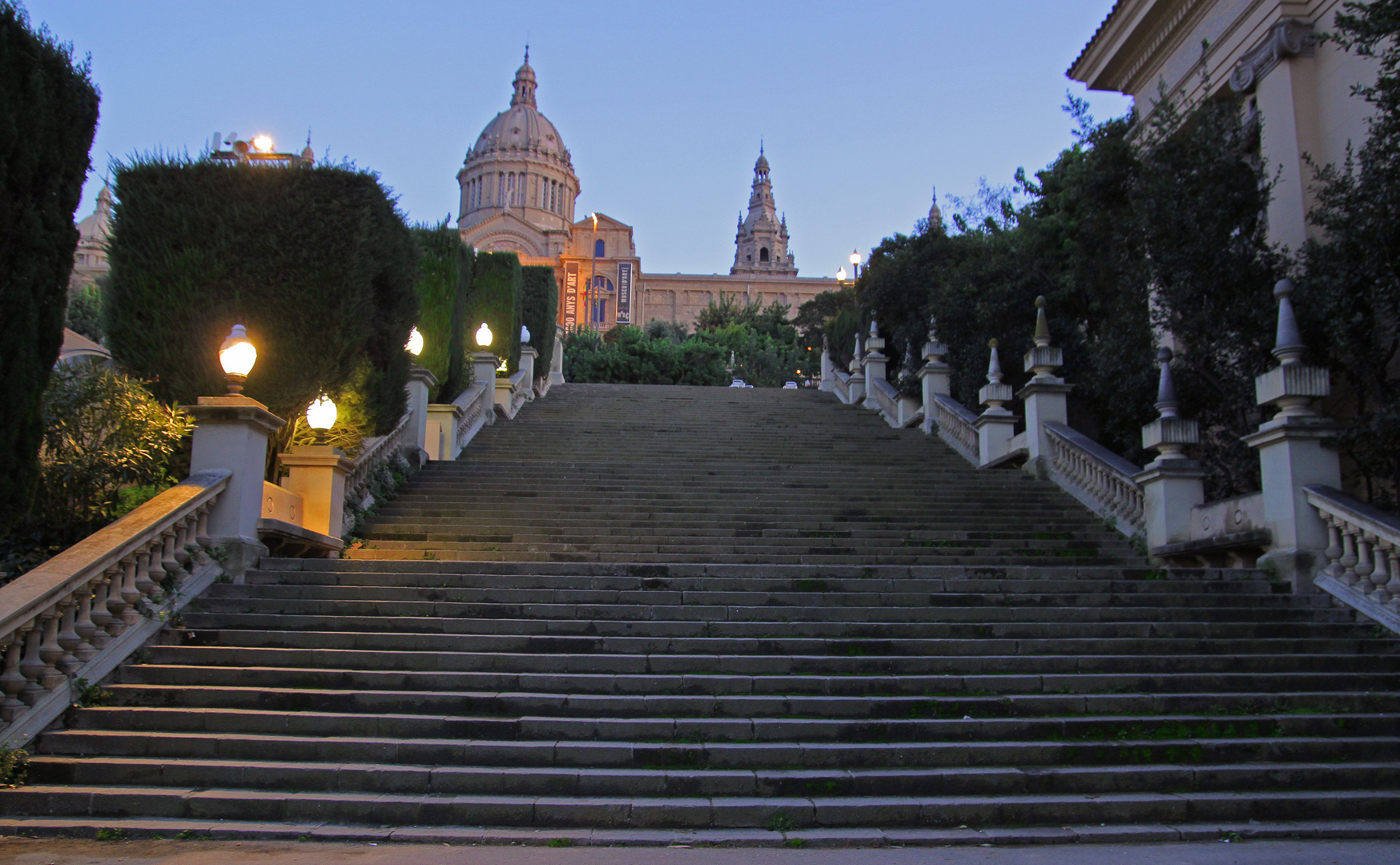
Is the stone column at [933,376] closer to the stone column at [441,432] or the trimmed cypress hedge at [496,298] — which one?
the stone column at [441,432]

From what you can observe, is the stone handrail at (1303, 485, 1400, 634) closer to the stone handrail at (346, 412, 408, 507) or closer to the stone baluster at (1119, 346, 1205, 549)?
the stone baluster at (1119, 346, 1205, 549)

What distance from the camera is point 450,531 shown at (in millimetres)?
11648

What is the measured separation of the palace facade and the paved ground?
8549cm

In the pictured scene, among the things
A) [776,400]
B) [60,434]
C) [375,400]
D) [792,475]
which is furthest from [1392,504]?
[776,400]

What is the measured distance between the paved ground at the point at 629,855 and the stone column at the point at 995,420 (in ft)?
35.4

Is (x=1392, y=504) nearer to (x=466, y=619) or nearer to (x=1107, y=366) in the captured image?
(x=1107, y=366)

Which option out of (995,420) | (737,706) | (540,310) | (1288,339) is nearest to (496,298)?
(540,310)

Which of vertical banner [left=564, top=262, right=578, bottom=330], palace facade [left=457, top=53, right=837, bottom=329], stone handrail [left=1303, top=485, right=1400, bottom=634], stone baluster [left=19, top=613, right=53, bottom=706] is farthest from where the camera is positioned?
palace facade [left=457, top=53, right=837, bottom=329]

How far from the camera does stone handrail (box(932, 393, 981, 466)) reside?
17.2 m

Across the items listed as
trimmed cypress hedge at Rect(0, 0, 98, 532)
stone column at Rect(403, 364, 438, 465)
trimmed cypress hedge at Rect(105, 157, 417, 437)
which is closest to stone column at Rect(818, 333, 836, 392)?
stone column at Rect(403, 364, 438, 465)

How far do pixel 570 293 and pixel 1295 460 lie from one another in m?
76.1

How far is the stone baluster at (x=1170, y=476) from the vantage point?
35.6 feet

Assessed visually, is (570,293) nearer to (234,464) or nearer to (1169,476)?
(1169,476)

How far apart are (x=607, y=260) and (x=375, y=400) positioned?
8695 cm
